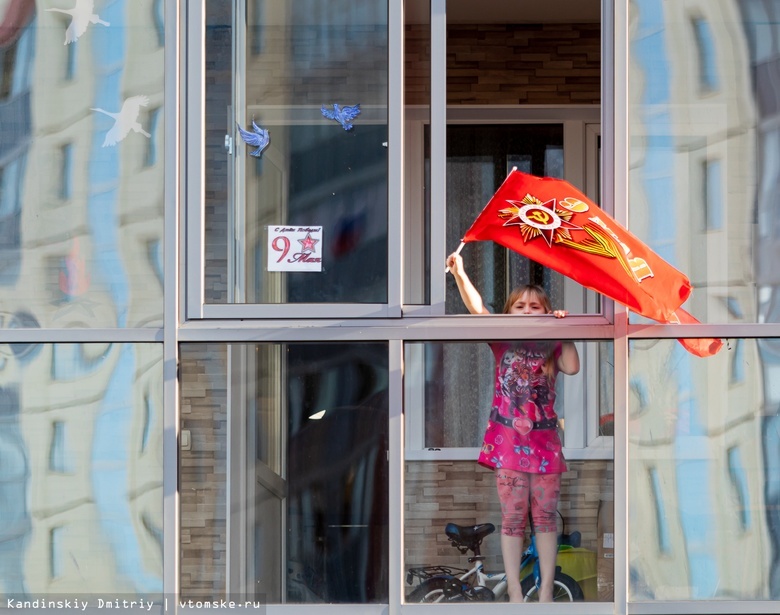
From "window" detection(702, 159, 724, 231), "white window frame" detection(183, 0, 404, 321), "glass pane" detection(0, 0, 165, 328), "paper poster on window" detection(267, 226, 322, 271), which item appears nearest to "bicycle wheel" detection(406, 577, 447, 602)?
"white window frame" detection(183, 0, 404, 321)

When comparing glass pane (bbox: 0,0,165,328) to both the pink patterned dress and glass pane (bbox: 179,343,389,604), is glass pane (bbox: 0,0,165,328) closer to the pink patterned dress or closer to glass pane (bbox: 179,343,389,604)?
glass pane (bbox: 179,343,389,604)

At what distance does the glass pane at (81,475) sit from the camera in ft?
20.0

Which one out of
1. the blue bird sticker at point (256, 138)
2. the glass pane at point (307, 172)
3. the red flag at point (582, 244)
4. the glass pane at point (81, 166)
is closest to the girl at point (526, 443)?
the red flag at point (582, 244)

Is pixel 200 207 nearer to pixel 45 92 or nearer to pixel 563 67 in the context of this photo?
pixel 45 92

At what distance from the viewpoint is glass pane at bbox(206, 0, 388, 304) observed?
6172mm

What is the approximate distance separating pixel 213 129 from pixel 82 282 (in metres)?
0.93

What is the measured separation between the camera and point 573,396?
7.38 meters

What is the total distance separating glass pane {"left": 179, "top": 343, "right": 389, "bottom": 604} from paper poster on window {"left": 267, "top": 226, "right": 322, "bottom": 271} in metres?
0.37

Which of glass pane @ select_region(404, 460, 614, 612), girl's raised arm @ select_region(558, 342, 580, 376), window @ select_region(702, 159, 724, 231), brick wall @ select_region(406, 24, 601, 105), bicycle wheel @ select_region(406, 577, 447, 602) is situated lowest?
bicycle wheel @ select_region(406, 577, 447, 602)

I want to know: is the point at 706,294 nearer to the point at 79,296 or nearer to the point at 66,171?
the point at 79,296

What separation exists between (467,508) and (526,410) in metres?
1.03

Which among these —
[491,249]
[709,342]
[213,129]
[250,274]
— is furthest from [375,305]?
[491,249]

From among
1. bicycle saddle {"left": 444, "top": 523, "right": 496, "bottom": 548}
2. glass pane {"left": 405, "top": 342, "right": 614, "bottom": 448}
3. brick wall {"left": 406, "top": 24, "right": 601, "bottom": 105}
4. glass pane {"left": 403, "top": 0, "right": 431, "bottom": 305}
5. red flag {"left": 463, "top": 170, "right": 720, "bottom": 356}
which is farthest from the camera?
brick wall {"left": 406, "top": 24, "right": 601, "bottom": 105}

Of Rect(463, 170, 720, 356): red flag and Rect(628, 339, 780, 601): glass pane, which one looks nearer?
Rect(463, 170, 720, 356): red flag
